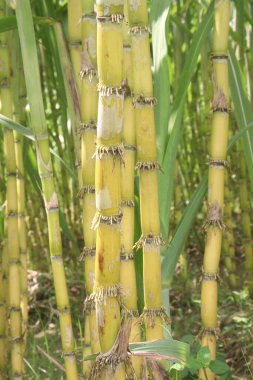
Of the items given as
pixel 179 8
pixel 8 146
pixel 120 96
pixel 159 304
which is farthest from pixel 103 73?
pixel 179 8

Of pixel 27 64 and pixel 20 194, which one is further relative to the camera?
pixel 20 194

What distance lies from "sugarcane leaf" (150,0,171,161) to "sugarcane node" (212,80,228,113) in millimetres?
95

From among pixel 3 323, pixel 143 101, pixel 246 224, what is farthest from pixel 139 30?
pixel 246 224

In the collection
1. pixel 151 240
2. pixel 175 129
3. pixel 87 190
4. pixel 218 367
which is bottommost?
pixel 218 367

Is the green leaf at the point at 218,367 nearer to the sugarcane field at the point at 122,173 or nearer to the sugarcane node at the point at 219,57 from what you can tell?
the sugarcane field at the point at 122,173

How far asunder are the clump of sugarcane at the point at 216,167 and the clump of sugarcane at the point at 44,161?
0.92ft

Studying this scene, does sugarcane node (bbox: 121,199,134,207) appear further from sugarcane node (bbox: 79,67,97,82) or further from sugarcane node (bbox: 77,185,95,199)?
sugarcane node (bbox: 79,67,97,82)

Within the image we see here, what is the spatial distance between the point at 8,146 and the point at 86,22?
1.38 feet

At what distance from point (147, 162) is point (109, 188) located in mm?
207

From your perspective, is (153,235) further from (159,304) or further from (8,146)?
(8,146)

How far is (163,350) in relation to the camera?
947 millimetres

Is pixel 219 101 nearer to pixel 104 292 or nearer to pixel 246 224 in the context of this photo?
pixel 104 292

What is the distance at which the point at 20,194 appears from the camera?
1463 millimetres

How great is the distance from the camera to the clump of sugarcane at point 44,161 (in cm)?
107
